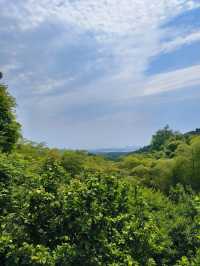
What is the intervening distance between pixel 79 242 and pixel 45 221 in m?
0.87

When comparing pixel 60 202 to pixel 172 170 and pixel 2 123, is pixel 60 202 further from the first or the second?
pixel 172 170

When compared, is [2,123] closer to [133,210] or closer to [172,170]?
[133,210]

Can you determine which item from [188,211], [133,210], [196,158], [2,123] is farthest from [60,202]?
[196,158]

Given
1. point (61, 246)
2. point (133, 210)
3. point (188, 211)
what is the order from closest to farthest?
point (61, 246), point (133, 210), point (188, 211)

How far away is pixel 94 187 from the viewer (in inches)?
305

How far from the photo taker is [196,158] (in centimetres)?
3541

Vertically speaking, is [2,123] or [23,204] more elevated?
[2,123]

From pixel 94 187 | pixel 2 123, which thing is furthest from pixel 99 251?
pixel 2 123

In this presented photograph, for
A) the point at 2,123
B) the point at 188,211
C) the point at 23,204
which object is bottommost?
the point at 188,211

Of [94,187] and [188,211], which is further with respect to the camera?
[188,211]

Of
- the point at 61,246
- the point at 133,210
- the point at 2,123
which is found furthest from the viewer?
the point at 2,123

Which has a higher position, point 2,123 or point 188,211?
point 2,123

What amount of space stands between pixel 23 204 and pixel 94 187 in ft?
5.88

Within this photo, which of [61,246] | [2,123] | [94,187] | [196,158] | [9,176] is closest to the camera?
[61,246]
